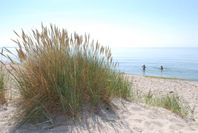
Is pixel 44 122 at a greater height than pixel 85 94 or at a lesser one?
lesser

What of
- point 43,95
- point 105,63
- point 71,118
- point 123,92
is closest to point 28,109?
point 43,95

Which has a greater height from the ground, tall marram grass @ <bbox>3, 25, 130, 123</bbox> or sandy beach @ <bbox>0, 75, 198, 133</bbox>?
tall marram grass @ <bbox>3, 25, 130, 123</bbox>

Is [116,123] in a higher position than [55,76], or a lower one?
lower

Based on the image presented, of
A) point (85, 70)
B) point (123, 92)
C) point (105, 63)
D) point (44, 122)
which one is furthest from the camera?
point (123, 92)

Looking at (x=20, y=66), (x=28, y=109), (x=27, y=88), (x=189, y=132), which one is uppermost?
(x=20, y=66)

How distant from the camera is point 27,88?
4395 millimetres

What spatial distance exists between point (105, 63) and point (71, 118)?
1.24 m

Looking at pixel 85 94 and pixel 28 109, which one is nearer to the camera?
pixel 28 109

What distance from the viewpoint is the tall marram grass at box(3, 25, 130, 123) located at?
4266mm

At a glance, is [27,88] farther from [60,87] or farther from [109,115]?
[109,115]

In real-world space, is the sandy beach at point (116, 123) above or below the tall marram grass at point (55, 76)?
below

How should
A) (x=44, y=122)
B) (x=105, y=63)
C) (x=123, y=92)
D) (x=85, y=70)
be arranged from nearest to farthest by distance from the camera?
1. (x=44, y=122)
2. (x=85, y=70)
3. (x=105, y=63)
4. (x=123, y=92)

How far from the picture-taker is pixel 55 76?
14.1ft

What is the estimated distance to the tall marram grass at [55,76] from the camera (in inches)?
168
